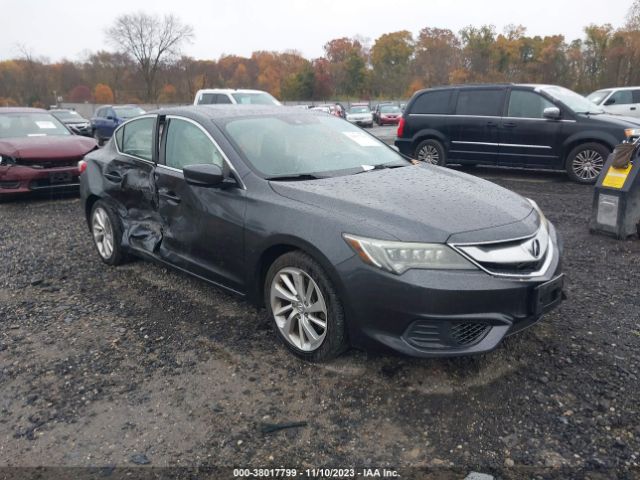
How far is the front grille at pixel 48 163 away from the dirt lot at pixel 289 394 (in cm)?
448

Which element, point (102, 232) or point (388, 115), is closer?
point (102, 232)

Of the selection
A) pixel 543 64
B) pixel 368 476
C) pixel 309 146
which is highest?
pixel 543 64

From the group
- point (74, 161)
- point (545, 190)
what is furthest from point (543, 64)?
point (74, 161)

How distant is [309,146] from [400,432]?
2224mm

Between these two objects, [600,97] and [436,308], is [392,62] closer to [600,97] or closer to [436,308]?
[600,97]

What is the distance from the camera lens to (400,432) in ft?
8.94

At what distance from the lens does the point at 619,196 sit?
18.7 feet

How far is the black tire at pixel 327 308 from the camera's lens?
3.10 metres

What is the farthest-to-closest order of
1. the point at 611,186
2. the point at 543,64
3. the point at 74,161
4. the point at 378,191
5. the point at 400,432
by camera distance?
the point at 543,64 < the point at 74,161 < the point at 611,186 < the point at 378,191 < the point at 400,432

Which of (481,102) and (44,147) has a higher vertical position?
(481,102)

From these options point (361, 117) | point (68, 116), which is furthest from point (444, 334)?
point (361, 117)

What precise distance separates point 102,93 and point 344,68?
3087 centimetres

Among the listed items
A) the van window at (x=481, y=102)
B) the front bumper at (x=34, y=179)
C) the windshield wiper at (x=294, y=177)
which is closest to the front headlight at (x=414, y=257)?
the windshield wiper at (x=294, y=177)

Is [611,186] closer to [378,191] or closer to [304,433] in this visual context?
[378,191]
